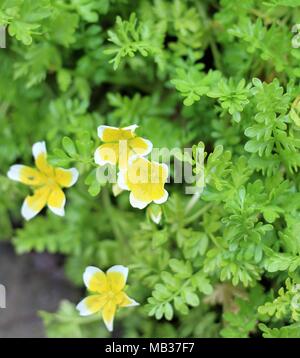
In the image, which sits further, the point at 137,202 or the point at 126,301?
the point at 126,301

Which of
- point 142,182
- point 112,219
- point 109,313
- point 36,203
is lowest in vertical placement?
point 109,313

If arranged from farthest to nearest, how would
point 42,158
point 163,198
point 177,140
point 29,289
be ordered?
point 29,289
point 177,140
point 42,158
point 163,198

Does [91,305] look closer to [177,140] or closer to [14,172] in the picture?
[14,172]

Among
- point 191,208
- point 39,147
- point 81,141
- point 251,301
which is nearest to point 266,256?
point 251,301

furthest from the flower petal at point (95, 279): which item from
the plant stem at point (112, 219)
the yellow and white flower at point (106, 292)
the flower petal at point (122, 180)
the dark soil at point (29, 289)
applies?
the dark soil at point (29, 289)

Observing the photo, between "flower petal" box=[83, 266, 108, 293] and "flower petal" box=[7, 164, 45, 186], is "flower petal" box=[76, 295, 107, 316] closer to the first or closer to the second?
"flower petal" box=[83, 266, 108, 293]

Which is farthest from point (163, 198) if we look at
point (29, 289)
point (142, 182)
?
point (29, 289)

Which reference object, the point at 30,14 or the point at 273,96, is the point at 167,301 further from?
the point at 30,14

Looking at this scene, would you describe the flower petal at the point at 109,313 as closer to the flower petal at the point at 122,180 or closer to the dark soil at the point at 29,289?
the flower petal at the point at 122,180
